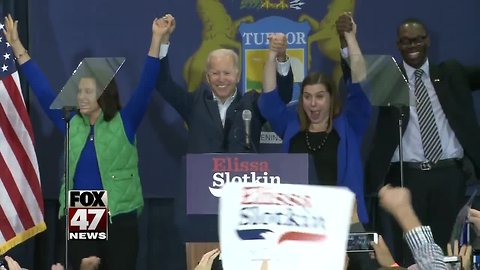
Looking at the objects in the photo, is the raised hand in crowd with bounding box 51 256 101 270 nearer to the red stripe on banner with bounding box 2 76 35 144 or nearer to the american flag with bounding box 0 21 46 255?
the american flag with bounding box 0 21 46 255

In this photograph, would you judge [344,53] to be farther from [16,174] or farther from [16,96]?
[16,174]

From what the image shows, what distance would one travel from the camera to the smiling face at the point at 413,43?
6.74 m

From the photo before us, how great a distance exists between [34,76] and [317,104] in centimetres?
194

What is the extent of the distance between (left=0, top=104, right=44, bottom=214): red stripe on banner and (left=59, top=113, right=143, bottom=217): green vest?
37cm

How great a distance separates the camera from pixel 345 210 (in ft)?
7.95

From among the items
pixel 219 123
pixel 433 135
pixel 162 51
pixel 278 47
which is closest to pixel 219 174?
pixel 219 123

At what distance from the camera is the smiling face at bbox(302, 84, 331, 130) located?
631cm

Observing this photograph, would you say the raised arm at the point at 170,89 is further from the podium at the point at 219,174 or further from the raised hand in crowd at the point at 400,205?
the raised hand in crowd at the point at 400,205

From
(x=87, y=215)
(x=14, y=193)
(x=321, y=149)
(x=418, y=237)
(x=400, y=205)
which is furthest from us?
(x=14, y=193)

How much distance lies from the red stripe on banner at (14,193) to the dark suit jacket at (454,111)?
2.40 m

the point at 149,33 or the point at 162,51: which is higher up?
the point at 149,33

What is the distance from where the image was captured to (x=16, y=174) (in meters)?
6.95

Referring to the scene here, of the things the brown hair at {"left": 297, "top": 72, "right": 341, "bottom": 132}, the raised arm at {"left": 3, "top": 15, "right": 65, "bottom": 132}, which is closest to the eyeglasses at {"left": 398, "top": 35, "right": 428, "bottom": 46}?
the brown hair at {"left": 297, "top": 72, "right": 341, "bottom": 132}

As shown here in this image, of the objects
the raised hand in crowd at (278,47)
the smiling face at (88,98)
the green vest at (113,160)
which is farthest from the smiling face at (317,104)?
the smiling face at (88,98)
